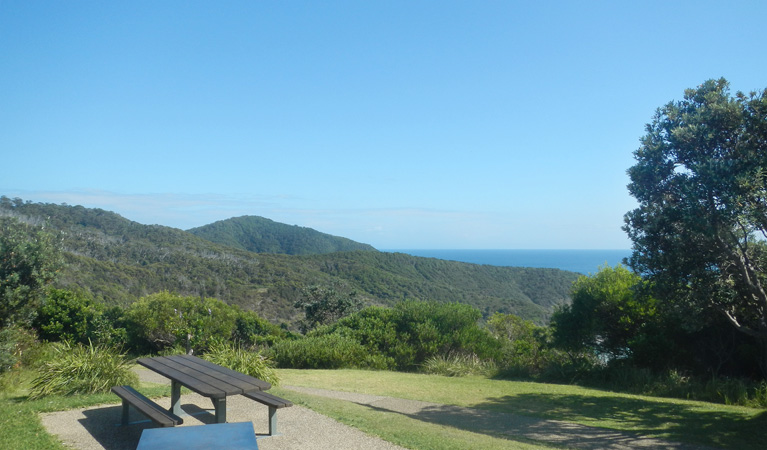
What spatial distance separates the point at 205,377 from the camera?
5.95 metres

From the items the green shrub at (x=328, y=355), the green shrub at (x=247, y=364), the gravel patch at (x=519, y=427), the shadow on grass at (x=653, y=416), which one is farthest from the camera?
the green shrub at (x=328, y=355)

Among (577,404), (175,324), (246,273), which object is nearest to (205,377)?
(577,404)

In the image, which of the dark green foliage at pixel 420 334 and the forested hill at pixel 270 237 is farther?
the forested hill at pixel 270 237

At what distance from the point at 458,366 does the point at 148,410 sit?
808cm

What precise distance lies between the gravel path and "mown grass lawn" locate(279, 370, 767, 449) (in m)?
0.52

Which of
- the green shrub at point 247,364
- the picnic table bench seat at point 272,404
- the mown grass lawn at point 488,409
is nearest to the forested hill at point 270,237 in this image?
the mown grass lawn at point 488,409

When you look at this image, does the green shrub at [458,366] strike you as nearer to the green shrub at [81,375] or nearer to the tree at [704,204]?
the tree at [704,204]

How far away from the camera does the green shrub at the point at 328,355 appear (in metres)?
13.0

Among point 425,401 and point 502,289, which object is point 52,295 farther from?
point 502,289

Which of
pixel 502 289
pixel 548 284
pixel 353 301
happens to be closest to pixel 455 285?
pixel 502 289

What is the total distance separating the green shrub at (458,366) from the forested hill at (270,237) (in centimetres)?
8078

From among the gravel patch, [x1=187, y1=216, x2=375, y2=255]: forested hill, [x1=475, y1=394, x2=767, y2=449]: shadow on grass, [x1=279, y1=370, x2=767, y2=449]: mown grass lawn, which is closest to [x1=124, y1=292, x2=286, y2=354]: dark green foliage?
[x1=279, y1=370, x2=767, y2=449]: mown grass lawn

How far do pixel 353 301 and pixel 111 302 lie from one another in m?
13.3

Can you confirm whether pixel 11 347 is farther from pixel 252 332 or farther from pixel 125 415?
pixel 252 332
